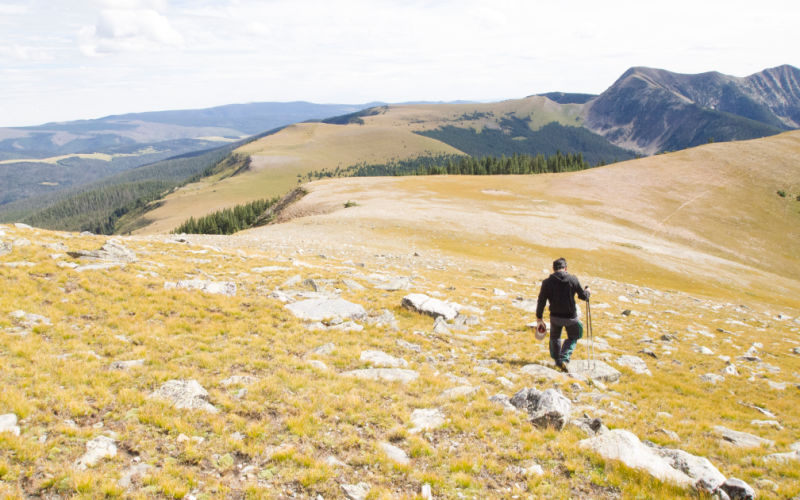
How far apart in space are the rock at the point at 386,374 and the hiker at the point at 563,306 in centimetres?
515

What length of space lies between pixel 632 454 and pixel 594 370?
5.92 meters

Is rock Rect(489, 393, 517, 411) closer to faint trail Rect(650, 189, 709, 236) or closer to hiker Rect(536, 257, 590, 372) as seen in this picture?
hiker Rect(536, 257, 590, 372)

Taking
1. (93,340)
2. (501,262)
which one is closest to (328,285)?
(93,340)

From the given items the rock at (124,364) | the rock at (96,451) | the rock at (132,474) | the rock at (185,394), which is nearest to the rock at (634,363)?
the rock at (185,394)

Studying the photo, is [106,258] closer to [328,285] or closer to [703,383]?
[328,285]

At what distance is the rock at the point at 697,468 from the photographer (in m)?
7.34

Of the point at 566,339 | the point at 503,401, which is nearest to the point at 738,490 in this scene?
the point at 503,401

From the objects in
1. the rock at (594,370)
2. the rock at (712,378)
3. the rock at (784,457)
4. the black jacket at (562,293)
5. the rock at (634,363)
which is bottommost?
the rock at (712,378)

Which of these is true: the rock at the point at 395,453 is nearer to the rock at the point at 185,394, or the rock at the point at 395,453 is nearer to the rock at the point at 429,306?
the rock at the point at 185,394

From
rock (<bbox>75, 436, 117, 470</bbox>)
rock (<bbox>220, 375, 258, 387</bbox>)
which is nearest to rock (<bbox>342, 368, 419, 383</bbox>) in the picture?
rock (<bbox>220, 375, 258, 387</bbox>)

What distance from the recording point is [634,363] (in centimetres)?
1509

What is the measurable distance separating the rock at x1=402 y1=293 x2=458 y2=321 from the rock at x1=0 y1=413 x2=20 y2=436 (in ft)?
Answer: 44.7

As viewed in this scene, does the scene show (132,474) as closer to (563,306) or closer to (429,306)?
(563,306)

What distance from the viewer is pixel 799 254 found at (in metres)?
65.8
